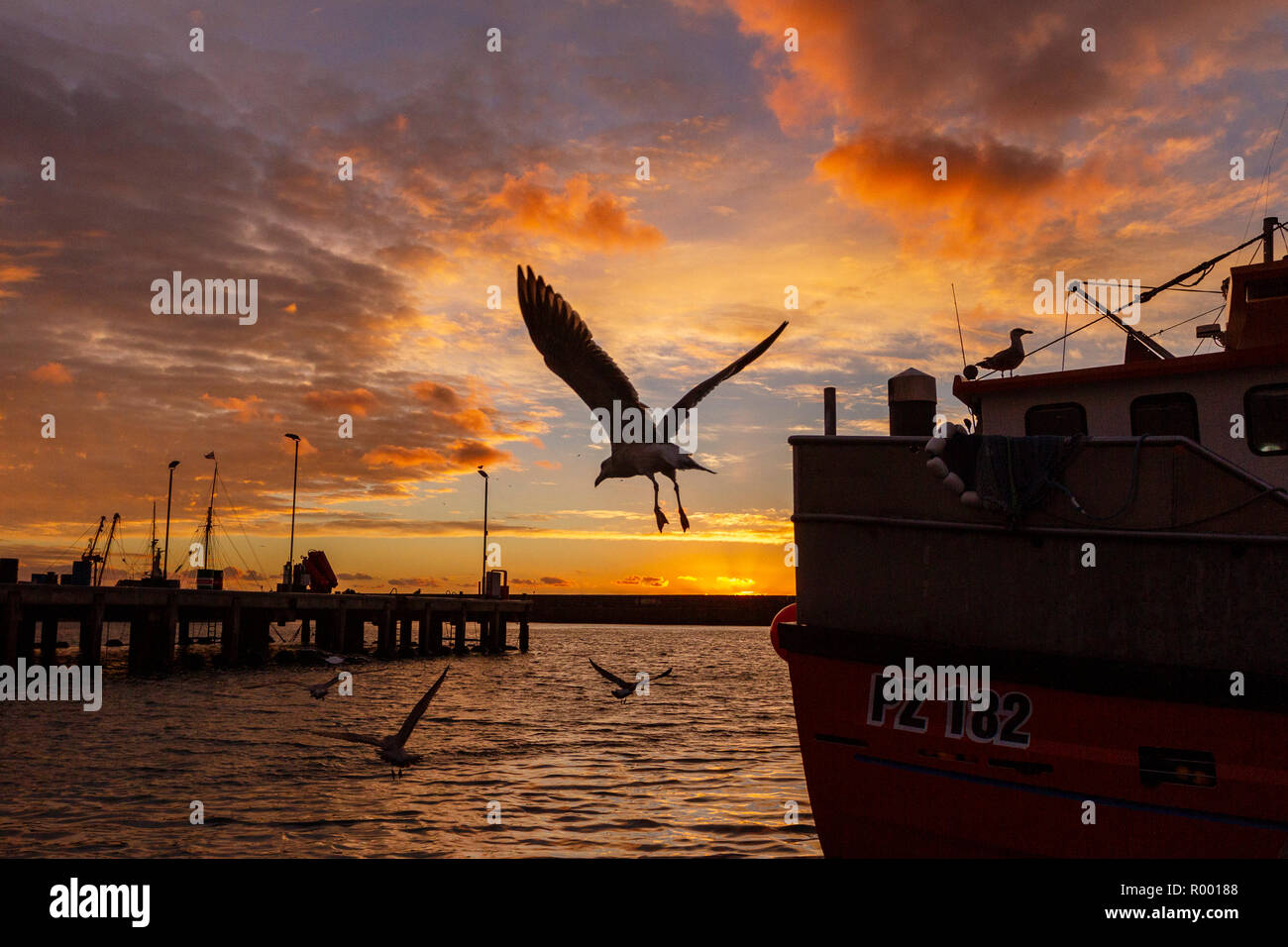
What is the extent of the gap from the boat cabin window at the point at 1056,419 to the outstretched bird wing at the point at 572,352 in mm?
4517

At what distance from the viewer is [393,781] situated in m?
16.8

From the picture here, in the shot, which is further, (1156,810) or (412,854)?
(412,854)

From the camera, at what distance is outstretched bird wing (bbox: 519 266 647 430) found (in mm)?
11570

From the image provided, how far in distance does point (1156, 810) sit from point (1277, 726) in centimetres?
109

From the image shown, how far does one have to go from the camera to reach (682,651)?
80000mm

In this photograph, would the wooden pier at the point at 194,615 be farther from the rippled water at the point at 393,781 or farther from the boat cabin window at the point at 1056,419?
the boat cabin window at the point at 1056,419

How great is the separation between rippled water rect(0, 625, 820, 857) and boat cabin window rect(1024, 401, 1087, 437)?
601 cm

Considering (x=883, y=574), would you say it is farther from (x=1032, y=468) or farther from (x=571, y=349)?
(x=571, y=349)

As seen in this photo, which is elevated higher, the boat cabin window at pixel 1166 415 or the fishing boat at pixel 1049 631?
the boat cabin window at pixel 1166 415

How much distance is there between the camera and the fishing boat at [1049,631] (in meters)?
7.14

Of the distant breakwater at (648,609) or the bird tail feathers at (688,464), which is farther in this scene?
the distant breakwater at (648,609)

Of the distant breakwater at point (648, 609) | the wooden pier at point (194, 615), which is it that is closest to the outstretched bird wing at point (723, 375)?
the wooden pier at point (194, 615)

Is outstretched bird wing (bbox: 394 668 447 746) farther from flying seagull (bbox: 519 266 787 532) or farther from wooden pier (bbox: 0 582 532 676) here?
wooden pier (bbox: 0 582 532 676)
